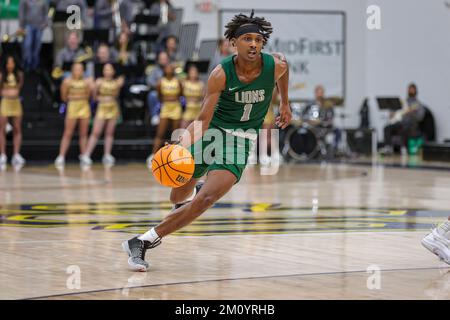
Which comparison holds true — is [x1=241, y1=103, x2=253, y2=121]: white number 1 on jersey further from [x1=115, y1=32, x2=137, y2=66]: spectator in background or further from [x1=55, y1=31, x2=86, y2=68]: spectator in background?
[x1=115, y1=32, x2=137, y2=66]: spectator in background

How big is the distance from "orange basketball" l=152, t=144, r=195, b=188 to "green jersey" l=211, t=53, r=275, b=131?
0.49 m

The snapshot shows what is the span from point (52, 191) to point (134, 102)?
911cm

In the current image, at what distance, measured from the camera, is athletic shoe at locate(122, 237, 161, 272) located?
7.17 meters

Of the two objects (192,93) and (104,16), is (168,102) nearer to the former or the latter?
(192,93)

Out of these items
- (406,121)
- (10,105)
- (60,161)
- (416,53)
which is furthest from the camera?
(416,53)

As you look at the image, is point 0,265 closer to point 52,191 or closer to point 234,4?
point 52,191

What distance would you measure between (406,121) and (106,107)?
779 centimetres

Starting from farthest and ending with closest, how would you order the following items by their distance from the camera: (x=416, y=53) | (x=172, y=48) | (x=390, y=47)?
(x=390, y=47) < (x=416, y=53) < (x=172, y=48)

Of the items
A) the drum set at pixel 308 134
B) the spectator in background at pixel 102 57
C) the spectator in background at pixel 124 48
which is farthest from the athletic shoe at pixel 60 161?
the drum set at pixel 308 134

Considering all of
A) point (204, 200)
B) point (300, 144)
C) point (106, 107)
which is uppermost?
point (106, 107)

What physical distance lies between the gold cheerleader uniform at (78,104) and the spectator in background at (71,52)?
140 centimetres

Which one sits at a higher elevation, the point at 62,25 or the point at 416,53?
the point at 62,25

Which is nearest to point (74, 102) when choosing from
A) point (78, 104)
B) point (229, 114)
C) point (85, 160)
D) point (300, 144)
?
point (78, 104)

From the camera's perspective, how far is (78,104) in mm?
20484
